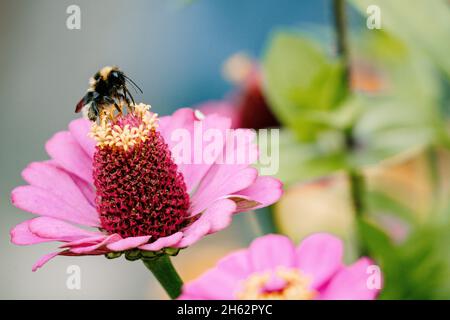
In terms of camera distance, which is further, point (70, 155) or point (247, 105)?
point (247, 105)

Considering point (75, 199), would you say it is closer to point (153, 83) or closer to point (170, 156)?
point (170, 156)

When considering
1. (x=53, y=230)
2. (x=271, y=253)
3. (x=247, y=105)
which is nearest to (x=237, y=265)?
(x=271, y=253)

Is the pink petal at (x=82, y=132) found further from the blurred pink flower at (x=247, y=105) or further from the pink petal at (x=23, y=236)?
the blurred pink flower at (x=247, y=105)

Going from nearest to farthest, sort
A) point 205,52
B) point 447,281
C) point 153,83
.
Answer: point 447,281, point 153,83, point 205,52

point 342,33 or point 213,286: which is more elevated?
point 342,33

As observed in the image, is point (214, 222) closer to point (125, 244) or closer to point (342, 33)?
point (125, 244)
